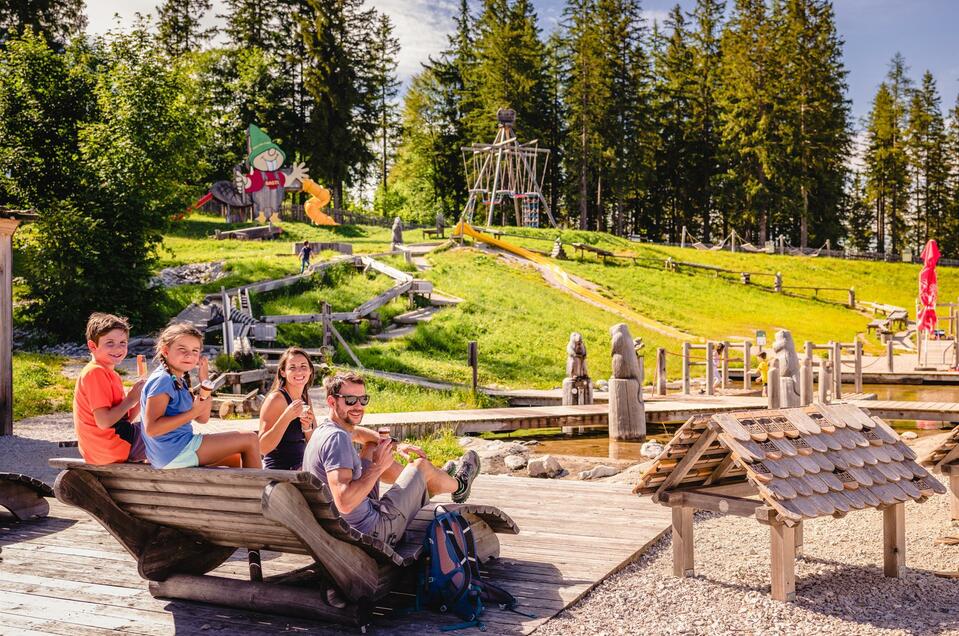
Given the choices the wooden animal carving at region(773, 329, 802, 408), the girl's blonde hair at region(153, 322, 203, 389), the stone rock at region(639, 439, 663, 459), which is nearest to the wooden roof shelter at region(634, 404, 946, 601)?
the girl's blonde hair at region(153, 322, 203, 389)

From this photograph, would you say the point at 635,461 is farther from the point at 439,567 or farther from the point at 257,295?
the point at 257,295

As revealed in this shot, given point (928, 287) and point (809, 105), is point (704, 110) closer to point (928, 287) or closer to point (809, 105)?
point (809, 105)

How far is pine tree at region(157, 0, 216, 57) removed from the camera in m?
58.2

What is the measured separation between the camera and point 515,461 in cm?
1051

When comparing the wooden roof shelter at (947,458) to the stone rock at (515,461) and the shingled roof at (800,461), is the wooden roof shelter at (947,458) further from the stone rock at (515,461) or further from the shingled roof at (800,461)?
the stone rock at (515,461)

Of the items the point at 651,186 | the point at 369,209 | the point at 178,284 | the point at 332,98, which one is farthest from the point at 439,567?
the point at 369,209

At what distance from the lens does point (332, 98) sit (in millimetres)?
51281

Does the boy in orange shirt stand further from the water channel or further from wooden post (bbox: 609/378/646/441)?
wooden post (bbox: 609/378/646/441)

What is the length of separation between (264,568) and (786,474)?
3.41 m

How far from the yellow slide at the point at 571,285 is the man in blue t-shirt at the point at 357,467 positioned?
78.5 ft

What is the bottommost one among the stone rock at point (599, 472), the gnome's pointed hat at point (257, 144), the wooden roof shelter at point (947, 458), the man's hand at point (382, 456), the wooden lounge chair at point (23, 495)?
the stone rock at point (599, 472)

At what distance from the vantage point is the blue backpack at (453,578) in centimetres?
459

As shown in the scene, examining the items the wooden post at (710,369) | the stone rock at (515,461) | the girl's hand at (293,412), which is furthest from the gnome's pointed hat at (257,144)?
the girl's hand at (293,412)

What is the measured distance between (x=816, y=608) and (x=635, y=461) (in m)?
6.17
